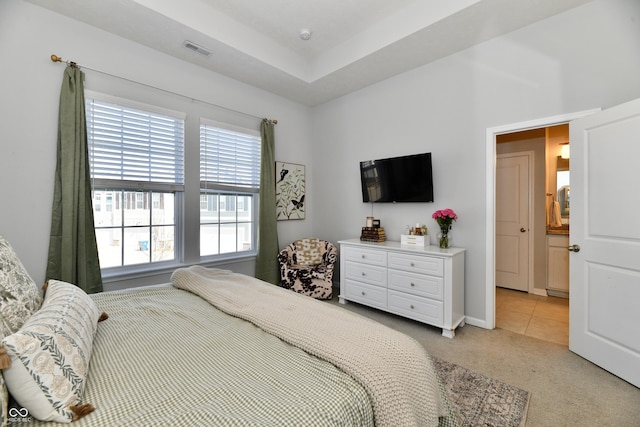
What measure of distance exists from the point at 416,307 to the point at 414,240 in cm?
72

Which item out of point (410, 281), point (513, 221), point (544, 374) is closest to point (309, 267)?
point (410, 281)

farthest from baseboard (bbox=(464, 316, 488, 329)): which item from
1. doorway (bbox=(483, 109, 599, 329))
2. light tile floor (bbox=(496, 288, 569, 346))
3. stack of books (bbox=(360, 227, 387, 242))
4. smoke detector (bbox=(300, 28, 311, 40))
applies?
smoke detector (bbox=(300, 28, 311, 40))

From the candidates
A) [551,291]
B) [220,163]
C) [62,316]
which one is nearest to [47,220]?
[220,163]

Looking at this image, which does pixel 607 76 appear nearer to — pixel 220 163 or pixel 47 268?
pixel 220 163

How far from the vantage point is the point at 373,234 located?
3.60 metres

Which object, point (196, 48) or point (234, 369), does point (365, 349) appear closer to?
point (234, 369)

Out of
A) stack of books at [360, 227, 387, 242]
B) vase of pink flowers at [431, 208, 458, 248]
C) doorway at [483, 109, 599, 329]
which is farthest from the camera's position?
stack of books at [360, 227, 387, 242]

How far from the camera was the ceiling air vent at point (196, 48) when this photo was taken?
2.90m

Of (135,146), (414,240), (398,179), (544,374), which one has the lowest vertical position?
(544,374)

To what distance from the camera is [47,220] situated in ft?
8.10

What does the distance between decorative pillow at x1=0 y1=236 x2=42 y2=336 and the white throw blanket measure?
788 millimetres

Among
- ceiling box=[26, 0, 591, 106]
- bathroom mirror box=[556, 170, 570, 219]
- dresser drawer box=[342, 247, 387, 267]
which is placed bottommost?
dresser drawer box=[342, 247, 387, 267]

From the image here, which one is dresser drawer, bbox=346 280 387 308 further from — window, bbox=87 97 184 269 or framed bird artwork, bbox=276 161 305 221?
window, bbox=87 97 184 269

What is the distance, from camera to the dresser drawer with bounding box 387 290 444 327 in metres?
2.82
